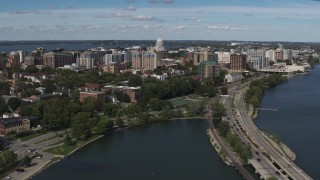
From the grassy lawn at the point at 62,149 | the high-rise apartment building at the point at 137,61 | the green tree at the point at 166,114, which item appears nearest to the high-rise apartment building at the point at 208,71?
the high-rise apartment building at the point at 137,61

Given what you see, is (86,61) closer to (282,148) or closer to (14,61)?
(14,61)

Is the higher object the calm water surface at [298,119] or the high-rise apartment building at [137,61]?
the high-rise apartment building at [137,61]

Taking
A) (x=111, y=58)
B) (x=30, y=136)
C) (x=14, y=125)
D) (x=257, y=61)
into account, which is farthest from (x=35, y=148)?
(x=257, y=61)

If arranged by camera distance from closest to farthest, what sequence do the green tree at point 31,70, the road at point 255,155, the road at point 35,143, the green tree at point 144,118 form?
the road at point 255,155 → the road at point 35,143 → the green tree at point 144,118 → the green tree at point 31,70

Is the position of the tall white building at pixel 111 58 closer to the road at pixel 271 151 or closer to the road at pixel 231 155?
the road at pixel 271 151

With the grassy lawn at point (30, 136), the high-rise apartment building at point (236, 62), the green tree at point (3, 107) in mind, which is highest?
the high-rise apartment building at point (236, 62)

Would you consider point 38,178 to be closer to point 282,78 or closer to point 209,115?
point 209,115
